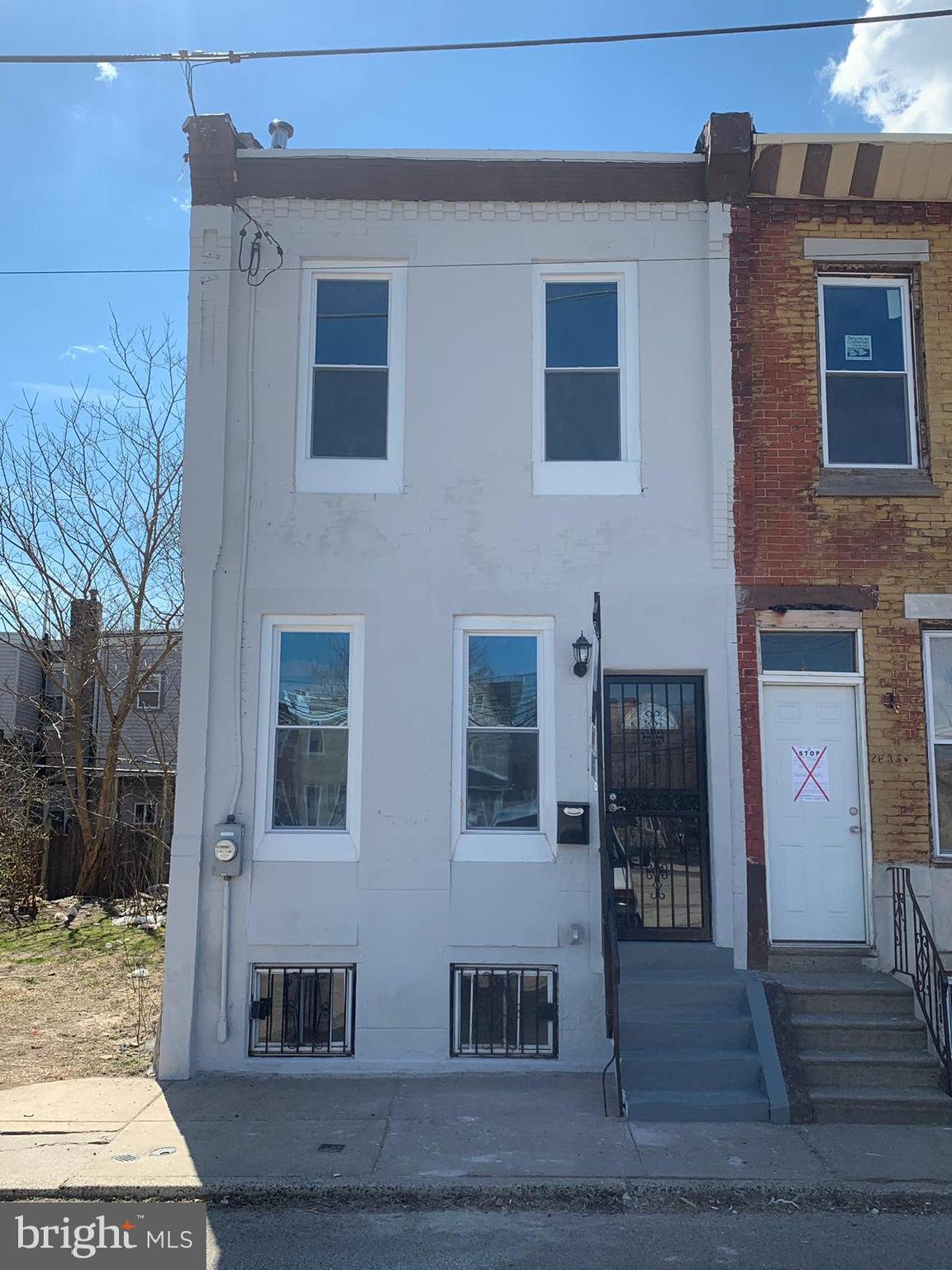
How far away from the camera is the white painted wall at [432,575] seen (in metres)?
8.31

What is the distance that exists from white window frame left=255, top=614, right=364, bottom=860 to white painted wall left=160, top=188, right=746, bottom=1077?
10cm

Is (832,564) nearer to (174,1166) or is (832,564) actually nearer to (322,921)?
(322,921)

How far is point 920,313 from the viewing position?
9188 mm

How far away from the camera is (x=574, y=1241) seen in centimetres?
537

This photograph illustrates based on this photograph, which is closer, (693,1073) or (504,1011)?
(693,1073)

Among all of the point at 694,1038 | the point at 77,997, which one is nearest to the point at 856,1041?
the point at 694,1038

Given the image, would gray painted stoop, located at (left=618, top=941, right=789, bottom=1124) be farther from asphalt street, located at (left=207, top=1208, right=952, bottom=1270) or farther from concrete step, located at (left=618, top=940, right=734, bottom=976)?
asphalt street, located at (left=207, top=1208, right=952, bottom=1270)

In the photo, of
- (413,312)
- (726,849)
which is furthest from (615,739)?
(413,312)

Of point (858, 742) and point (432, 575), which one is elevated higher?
point (432, 575)

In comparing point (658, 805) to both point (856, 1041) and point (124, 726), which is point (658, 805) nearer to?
point (856, 1041)

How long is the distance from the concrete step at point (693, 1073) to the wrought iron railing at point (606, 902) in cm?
13

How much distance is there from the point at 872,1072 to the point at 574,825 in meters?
2.72

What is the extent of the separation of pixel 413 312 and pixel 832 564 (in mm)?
4146

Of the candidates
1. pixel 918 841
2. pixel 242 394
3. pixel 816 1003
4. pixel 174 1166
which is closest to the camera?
pixel 174 1166
